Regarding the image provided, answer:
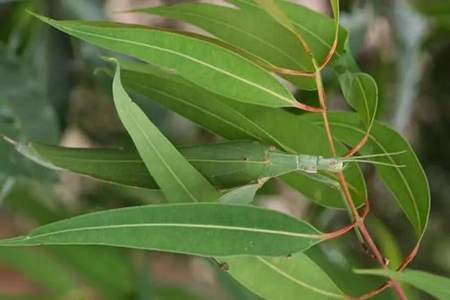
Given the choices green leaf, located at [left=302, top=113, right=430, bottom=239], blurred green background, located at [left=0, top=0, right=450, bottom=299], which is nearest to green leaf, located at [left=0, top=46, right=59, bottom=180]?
blurred green background, located at [left=0, top=0, right=450, bottom=299]

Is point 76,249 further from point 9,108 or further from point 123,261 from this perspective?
point 9,108

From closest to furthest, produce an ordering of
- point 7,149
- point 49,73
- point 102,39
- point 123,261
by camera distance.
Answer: point 102,39
point 7,149
point 49,73
point 123,261

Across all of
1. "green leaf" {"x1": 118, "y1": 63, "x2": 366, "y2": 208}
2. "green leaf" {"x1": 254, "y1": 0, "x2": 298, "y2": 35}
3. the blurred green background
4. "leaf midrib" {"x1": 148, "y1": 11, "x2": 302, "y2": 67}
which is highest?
"green leaf" {"x1": 254, "y1": 0, "x2": 298, "y2": 35}

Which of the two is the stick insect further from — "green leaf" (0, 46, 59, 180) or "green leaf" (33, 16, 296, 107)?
"green leaf" (0, 46, 59, 180)

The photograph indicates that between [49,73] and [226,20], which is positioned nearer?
[226,20]

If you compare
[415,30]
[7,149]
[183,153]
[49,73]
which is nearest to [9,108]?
[7,149]

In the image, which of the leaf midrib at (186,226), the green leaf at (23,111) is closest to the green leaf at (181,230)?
the leaf midrib at (186,226)

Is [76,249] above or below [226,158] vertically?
below
